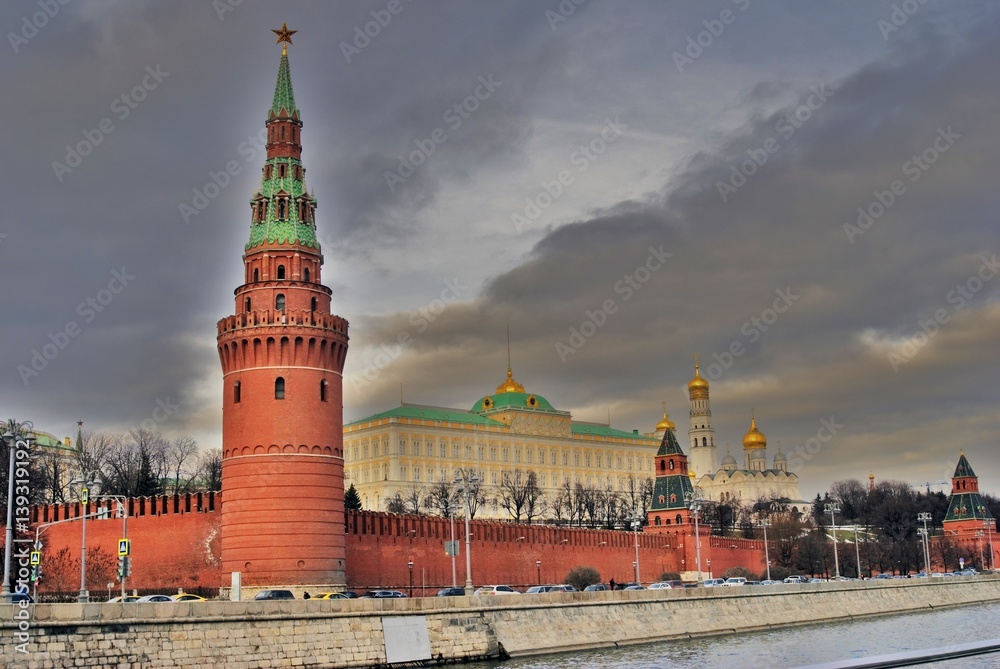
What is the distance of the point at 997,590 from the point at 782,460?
11461cm

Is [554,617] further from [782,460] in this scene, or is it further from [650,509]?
[782,460]

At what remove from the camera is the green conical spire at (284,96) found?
57.8 meters

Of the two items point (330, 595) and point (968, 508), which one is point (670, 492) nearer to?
point (968, 508)

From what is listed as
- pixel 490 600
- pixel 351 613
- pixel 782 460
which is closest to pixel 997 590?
pixel 490 600

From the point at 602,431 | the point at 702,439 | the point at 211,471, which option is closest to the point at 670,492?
the point at 211,471

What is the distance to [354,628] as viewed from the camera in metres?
37.7

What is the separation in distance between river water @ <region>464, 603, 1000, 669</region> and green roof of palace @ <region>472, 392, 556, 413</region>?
94470 mm

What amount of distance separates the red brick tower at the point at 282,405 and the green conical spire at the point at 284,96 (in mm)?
2342

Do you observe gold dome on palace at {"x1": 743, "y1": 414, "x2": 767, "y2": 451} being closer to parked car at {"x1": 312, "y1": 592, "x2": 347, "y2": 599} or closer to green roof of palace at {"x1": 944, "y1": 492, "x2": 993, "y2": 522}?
green roof of palace at {"x1": 944, "y1": 492, "x2": 993, "y2": 522}

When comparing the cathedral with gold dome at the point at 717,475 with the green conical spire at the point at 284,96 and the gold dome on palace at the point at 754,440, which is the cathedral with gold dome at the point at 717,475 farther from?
the green conical spire at the point at 284,96

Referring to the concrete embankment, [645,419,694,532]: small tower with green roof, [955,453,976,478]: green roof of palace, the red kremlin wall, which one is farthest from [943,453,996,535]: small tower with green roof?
the concrete embankment

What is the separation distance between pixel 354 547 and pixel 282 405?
31.5 feet

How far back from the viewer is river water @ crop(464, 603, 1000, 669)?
132 feet

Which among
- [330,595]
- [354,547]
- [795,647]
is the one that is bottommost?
[795,647]
